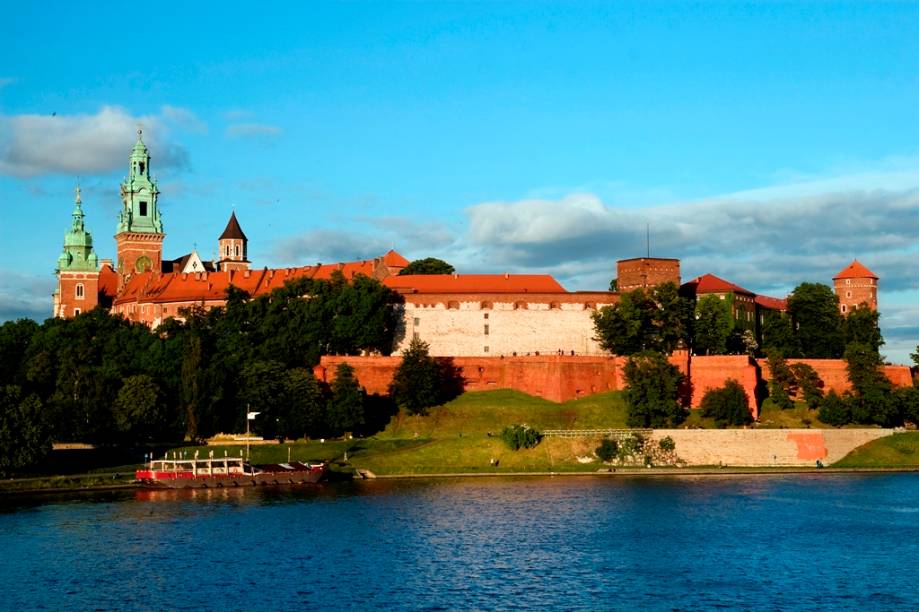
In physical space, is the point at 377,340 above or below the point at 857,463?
above

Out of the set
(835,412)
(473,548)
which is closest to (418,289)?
(835,412)

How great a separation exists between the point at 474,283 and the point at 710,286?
17.5 metres

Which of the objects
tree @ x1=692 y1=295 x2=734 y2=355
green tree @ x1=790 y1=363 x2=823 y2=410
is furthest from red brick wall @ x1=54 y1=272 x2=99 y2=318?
green tree @ x1=790 y1=363 x2=823 y2=410

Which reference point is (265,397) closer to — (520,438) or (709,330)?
(520,438)

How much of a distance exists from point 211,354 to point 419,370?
11.8 m

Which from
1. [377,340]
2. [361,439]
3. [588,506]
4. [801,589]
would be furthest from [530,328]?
[801,589]

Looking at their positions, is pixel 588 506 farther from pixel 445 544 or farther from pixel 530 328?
pixel 530 328

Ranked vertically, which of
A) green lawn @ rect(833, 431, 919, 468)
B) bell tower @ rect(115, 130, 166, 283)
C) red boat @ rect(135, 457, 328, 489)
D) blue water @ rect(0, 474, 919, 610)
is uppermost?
bell tower @ rect(115, 130, 166, 283)

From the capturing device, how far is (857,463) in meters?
66.1

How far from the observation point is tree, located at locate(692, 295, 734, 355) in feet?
278

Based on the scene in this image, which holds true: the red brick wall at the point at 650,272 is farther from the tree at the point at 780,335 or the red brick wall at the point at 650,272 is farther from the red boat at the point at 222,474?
the red boat at the point at 222,474

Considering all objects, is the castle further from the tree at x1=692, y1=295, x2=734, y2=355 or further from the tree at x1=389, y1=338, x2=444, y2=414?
the tree at x1=389, y1=338, x2=444, y2=414

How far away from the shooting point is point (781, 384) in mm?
76750

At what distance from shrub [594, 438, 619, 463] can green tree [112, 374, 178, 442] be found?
22.8m
